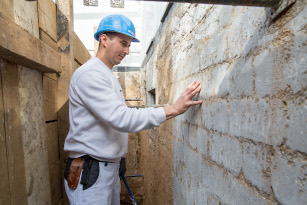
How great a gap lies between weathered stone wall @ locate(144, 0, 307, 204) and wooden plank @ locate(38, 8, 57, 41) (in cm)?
129

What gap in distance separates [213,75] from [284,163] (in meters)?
0.66

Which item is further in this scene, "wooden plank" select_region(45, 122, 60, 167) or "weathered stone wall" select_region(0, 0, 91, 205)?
"wooden plank" select_region(45, 122, 60, 167)

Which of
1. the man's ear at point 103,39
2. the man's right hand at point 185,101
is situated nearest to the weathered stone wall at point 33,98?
the man's ear at point 103,39

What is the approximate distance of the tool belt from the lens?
5.15ft

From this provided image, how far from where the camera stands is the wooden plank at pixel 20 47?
108 centimetres

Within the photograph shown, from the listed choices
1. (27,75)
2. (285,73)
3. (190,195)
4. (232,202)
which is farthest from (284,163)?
(27,75)

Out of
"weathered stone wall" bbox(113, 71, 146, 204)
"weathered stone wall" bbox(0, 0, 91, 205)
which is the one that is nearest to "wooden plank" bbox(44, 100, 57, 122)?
"weathered stone wall" bbox(0, 0, 91, 205)

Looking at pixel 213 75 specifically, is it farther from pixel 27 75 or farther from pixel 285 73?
pixel 27 75

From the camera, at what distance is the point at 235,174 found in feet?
3.29

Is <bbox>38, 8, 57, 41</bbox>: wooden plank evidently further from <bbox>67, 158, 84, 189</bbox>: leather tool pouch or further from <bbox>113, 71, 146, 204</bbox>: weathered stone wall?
<bbox>113, 71, 146, 204</bbox>: weathered stone wall

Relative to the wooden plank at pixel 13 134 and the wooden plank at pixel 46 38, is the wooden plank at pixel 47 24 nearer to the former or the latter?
the wooden plank at pixel 46 38

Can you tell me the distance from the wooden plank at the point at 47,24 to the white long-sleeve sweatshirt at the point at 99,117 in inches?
23.2

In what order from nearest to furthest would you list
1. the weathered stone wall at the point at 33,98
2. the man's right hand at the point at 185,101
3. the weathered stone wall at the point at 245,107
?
the weathered stone wall at the point at 245,107 < the weathered stone wall at the point at 33,98 < the man's right hand at the point at 185,101

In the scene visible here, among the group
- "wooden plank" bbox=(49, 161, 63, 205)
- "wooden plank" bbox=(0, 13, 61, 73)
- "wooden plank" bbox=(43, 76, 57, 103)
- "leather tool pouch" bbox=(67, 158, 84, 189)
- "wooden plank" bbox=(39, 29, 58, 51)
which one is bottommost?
"wooden plank" bbox=(49, 161, 63, 205)
